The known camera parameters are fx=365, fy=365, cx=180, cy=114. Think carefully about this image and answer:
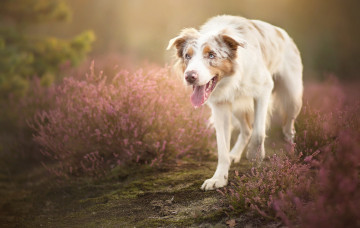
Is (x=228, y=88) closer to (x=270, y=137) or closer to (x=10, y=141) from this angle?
(x=270, y=137)

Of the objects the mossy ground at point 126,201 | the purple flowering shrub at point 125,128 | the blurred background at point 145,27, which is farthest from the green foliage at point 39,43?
the mossy ground at point 126,201

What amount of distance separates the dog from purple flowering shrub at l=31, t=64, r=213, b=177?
0.66 metres

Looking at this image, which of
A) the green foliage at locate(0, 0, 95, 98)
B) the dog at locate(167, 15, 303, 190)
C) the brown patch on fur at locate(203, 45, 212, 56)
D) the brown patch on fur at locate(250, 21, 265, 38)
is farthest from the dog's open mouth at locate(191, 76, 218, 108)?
the green foliage at locate(0, 0, 95, 98)

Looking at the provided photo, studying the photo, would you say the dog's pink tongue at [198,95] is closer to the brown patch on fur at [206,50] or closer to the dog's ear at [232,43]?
the brown patch on fur at [206,50]

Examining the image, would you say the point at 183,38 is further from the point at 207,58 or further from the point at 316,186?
the point at 316,186

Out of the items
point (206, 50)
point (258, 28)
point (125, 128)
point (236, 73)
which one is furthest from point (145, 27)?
point (206, 50)

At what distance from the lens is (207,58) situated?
3176 mm

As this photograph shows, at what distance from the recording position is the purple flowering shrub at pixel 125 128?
4.16m

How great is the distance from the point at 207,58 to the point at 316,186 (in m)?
1.41

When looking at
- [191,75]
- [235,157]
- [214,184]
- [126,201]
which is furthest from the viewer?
[235,157]

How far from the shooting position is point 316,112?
12.9 feet

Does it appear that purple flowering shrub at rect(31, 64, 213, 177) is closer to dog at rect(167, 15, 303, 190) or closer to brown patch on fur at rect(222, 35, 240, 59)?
dog at rect(167, 15, 303, 190)

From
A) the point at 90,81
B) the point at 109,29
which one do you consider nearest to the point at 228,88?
the point at 90,81

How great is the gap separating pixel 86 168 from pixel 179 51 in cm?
184
